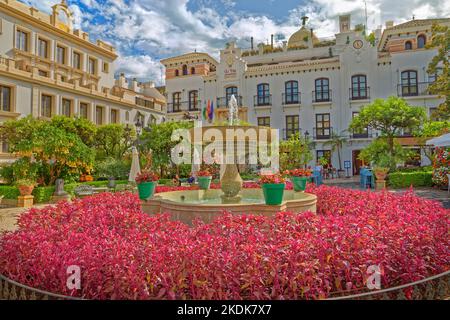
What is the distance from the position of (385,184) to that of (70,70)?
93.1 feet

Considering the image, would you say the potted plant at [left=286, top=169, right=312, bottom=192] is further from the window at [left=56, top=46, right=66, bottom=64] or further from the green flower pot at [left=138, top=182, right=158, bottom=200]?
the window at [left=56, top=46, right=66, bottom=64]

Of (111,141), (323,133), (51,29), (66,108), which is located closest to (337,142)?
(323,133)

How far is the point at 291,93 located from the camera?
28.7 metres

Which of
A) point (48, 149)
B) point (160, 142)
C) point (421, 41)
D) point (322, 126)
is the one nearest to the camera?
point (48, 149)

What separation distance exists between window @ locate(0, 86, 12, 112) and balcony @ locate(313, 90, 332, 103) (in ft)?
81.6

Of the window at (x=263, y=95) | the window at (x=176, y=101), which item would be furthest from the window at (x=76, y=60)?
the window at (x=263, y=95)

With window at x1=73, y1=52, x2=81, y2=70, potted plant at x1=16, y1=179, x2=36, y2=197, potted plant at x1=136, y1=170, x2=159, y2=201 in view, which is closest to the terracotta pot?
potted plant at x1=16, y1=179, x2=36, y2=197

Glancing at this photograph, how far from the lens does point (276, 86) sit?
1139 inches

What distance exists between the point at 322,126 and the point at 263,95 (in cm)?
638

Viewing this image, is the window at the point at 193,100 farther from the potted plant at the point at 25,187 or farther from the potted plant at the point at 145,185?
the potted plant at the point at 145,185

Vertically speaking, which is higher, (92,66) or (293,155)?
(92,66)

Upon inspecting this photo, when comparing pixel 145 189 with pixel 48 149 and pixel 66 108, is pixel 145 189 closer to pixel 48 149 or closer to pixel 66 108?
pixel 48 149

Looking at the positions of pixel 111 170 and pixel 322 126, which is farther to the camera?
pixel 322 126
